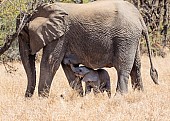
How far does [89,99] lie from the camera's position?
300 inches

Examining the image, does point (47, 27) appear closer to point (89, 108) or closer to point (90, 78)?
point (90, 78)

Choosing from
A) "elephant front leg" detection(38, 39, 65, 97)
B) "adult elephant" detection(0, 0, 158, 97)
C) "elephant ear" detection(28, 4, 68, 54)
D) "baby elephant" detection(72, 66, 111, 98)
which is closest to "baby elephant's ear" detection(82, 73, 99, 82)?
"baby elephant" detection(72, 66, 111, 98)

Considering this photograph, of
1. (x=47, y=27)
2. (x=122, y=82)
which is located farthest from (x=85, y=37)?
(x=122, y=82)

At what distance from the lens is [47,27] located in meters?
8.55

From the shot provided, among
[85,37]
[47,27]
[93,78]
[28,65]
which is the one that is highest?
[47,27]

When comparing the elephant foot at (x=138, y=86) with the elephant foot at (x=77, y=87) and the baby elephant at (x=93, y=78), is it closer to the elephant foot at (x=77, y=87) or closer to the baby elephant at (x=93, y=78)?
the baby elephant at (x=93, y=78)

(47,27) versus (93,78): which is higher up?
(47,27)

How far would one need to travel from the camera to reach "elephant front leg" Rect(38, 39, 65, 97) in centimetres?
848

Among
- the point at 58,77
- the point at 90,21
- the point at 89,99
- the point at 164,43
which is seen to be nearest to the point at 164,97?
the point at 89,99

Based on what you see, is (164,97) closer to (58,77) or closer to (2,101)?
(2,101)

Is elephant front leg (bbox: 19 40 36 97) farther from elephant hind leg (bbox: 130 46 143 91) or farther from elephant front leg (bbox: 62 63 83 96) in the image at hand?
elephant hind leg (bbox: 130 46 143 91)

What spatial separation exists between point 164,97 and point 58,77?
5815mm

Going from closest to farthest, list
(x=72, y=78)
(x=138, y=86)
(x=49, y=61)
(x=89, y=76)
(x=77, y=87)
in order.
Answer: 1. (x=49, y=61)
2. (x=89, y=76)
3. (x=77, y=87)
4. (x=72, y=78)
5. (x=138, y=86)

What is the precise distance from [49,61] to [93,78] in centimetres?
82
